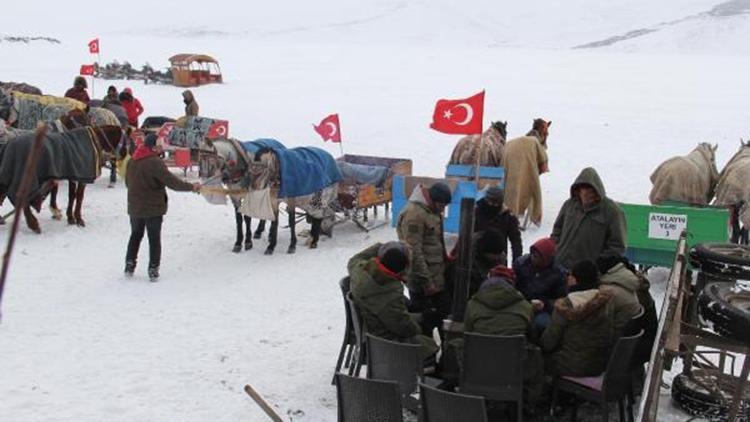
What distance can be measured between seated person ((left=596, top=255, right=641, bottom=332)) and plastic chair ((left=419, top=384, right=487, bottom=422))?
134 centimetres

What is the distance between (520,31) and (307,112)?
297ft

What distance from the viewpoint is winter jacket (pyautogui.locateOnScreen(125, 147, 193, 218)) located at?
8461 mm

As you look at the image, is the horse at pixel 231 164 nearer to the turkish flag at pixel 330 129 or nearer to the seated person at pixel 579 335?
the turkish flag at pixel 330 129

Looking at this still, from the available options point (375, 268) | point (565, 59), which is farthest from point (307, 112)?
point (565, 59)

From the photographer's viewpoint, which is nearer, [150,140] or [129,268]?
[150,140]

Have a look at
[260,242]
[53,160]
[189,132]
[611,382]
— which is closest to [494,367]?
[611,382]

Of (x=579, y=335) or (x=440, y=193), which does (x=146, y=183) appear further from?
(x=579, y=335)

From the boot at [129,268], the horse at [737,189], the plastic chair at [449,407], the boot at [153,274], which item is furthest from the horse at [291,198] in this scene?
the plastic chair at [449,407]

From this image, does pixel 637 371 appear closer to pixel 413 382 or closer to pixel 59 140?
pixel 413 382

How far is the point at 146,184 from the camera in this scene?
8.48 m

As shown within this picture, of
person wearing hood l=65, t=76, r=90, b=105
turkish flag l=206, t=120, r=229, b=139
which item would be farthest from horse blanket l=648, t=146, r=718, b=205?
person wearing hood l=65, t=76, r=90, b=105

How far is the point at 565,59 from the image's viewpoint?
54156mm

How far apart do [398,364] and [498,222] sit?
2.46 metres

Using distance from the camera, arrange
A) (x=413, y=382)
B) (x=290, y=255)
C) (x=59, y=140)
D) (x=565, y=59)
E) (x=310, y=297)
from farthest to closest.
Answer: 1. (x=565, y=59)
2. (x=59, y=140)
3. (x=290, y=255)
4. (x=310, y=297)
5. (x=413, y=382)
